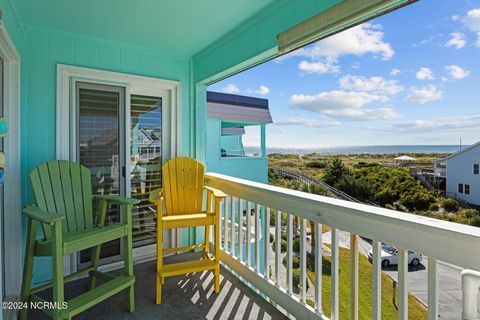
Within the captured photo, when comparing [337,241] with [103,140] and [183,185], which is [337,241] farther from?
[103,140]

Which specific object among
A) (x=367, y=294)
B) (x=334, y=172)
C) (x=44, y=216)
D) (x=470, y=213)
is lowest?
(x=367, y=294)

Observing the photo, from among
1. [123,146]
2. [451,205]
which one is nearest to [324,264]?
[451,205]

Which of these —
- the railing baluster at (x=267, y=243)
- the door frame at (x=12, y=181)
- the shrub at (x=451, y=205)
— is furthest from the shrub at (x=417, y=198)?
the door frame at (x=12, y=181)

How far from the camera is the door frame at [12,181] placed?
2137 millimetres

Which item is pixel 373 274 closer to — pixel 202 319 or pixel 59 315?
pixel 202 319

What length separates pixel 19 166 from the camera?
7.47ft

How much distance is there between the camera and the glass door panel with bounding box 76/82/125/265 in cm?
271

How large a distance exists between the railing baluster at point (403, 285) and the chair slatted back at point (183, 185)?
1931mm

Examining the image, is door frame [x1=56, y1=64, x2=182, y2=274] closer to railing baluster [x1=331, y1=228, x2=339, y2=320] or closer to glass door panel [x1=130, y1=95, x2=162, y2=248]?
glass door panel [x1=130, y1=95, x2=162, y2=248]

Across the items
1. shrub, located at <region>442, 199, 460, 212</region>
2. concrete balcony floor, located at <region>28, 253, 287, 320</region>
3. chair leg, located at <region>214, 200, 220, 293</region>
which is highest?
shrub, located at <region>442, 199, 460, 212</region>

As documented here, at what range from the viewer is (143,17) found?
2307 mm

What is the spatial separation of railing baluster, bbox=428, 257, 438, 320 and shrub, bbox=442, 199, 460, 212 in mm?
245

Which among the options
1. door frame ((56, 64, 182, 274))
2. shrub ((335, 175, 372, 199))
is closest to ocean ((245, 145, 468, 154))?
shrub ((335, 175, 372, 199))

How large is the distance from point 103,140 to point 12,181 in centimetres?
85
